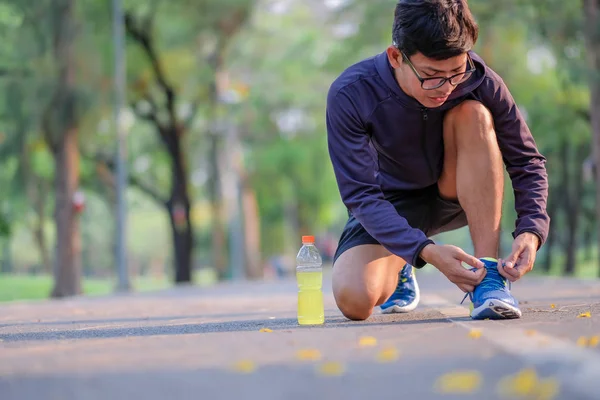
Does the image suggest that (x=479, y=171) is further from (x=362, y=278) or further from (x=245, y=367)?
(x=245, y=367)

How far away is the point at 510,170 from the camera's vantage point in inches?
235

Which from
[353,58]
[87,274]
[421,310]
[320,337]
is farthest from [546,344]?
[87,274]

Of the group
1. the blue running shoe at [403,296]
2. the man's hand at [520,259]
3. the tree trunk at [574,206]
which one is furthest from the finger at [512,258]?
the tree trunk at [574,206]

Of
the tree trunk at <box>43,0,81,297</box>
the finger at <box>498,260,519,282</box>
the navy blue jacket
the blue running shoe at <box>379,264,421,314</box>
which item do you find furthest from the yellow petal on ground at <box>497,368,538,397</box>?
the tree trunk at <box>43,0,81,297</box>

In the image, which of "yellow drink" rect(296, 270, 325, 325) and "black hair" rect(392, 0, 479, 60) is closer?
"black hair" rect(392, 0, 479, 60)

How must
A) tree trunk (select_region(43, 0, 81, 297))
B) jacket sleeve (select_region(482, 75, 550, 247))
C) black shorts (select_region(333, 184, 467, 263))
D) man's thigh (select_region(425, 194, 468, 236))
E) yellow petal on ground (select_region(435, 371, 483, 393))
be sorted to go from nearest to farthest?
yellow petal on ground (select_region(435, 371, 483, 393)) < jacket sleeve (select_region(482, 75, 550, 247)) < black shorts (select_region(333, 184, 467, 263)) < man's thigh (select_region(425, 194, 468, 236)) < tree trunk (select_region(43, 0, 81, 297))

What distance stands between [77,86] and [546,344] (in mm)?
18862

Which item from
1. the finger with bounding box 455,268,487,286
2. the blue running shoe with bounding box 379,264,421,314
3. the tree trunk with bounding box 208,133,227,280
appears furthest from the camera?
the tree trunk with bounding box 208,133,227,280

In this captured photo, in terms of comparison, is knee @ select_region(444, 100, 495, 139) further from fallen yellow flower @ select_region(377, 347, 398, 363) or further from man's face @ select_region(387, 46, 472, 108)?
fallen yellow flower @ select_region(377, 347, 398, 363)

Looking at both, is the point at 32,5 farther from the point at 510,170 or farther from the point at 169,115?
the point at 510,170

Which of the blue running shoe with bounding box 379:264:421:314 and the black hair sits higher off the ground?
the black hair

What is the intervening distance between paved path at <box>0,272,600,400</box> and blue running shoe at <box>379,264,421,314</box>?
47 cm

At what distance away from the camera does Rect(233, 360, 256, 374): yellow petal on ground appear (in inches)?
151

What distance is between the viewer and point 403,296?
6.70 metres
